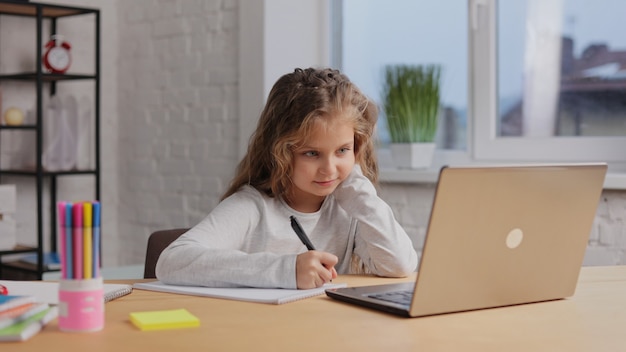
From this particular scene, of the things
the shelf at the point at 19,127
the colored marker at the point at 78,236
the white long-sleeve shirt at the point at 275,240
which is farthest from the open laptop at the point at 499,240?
the shelf at the point at 19,127

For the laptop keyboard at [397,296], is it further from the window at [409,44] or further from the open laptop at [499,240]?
the window at [409,44]

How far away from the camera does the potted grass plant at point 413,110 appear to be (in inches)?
121

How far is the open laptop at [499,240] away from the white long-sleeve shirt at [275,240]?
208 mm

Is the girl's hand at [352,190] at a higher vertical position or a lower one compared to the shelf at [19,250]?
higher

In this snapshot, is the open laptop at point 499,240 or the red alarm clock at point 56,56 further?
the red alarm clock at point 56,56

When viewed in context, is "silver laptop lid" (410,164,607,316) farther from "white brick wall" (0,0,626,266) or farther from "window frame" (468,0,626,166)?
"white brick wall" (0,0,626,266)

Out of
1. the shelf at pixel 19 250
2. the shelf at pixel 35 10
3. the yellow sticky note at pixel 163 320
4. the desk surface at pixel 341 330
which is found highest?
the shelf at pixel 35 10

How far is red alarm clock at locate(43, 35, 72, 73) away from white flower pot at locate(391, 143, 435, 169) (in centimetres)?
143

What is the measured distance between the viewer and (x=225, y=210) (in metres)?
1.91

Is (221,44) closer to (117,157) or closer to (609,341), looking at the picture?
(117,157)

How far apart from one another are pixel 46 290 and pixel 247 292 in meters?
0.35

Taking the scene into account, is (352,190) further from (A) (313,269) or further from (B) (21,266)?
(B) (21,266)

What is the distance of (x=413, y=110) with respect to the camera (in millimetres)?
3092

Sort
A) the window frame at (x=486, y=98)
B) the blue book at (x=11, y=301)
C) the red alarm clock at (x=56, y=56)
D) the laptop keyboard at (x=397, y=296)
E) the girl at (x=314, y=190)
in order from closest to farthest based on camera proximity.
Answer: the blue book at (x=11, y=301) → the laptop keyboard at (x=397, y=296) → the girl at (x=314, y=190) → the window frame at (x=486, y=98) → the red alarm clock at (x=56, y=56)
